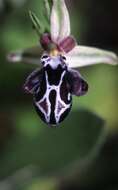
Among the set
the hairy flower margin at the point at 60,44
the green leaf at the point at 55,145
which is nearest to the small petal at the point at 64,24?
the hairy flower margin at the point at 60,44

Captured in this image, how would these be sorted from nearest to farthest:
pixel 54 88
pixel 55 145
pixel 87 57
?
pixel 54 88, pixel 87 57, pixel 55 145

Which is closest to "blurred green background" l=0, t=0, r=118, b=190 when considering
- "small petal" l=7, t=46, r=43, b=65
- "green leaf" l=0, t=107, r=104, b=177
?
"green leaf" l=0, t=107, r=104, b=177

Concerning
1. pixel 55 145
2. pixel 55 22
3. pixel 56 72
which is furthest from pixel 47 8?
pixel 55 145

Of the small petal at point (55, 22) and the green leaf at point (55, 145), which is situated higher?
the green leaf at point (55, 145)

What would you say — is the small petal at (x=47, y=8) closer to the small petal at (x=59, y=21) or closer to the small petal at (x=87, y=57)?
the small petal at (x=59, y=21)

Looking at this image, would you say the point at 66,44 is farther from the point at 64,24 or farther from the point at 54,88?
the point at 54,88

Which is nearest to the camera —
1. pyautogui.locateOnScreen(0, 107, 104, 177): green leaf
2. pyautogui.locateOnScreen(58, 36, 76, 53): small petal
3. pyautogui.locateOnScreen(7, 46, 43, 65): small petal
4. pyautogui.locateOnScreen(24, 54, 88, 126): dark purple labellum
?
pyautogui.locateOnScreen(24, 54, 88, 126): dark purple labellum

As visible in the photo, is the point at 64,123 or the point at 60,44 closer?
the point at 60,44

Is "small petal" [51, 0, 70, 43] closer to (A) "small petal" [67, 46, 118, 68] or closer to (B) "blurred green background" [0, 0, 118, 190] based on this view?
(A) "small petal" [67, 46, 118, 68]
